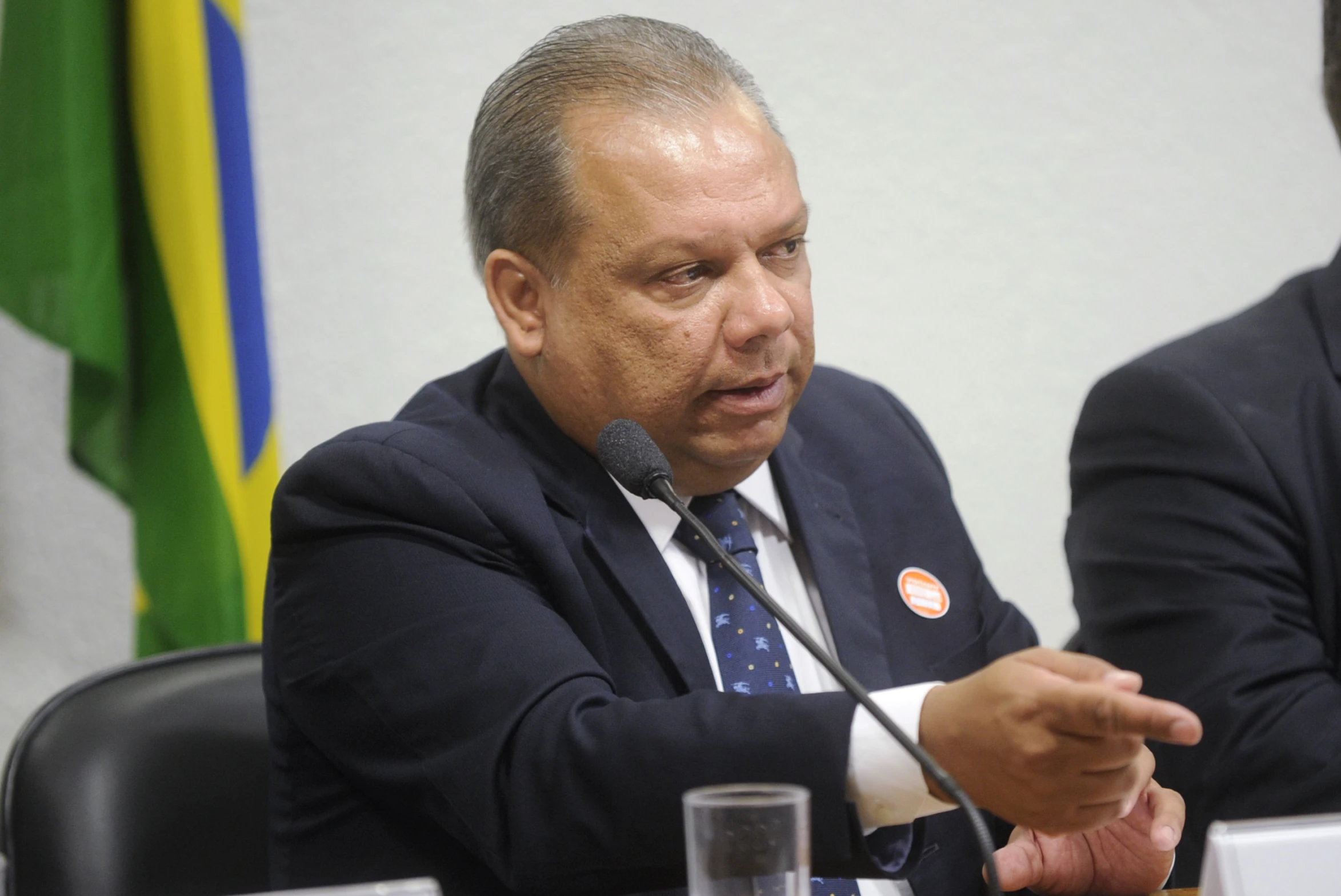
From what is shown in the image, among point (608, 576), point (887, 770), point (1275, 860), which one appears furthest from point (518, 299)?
point (1275, 860)

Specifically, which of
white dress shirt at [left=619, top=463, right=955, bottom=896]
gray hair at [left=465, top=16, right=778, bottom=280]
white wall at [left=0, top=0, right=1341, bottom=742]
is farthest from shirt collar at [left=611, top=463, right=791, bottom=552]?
white wall at [left=0, top=0, right=1341, bottom=742]

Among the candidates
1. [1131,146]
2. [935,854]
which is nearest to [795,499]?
[935,854]

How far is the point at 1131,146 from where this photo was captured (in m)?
2.85

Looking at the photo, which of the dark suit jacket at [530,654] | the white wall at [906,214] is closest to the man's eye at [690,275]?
the dark suit jacket at [530,654]

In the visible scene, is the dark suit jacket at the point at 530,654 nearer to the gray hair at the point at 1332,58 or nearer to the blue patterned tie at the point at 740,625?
the blue patterned tie at the point at 740,625

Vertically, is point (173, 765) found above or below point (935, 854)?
above

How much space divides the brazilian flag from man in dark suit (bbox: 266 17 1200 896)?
0.69m

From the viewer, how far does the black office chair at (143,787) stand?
1447 millimetres

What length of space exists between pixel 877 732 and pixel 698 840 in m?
0.31

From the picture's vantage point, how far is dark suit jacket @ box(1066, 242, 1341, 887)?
61.1 inches

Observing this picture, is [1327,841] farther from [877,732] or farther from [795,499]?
[795,499]

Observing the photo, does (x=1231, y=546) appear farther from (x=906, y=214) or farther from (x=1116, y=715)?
(x=906, y=214)

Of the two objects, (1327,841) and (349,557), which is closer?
(1327,841)

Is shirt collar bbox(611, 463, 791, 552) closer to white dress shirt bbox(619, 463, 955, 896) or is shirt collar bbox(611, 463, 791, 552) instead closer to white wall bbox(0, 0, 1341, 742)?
white dress shirt bbox(619, 463, 955, 896)
